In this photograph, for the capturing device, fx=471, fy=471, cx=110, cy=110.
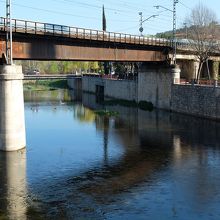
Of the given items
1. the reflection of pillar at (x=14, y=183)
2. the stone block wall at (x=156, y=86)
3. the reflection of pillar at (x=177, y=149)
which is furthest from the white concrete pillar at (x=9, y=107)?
the stone block wall at (x=156, y=86)

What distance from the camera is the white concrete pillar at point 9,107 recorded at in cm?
4550

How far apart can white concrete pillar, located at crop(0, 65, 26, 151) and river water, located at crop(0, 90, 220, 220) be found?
165 cm

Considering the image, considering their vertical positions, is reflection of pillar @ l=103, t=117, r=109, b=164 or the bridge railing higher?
the bridge railing

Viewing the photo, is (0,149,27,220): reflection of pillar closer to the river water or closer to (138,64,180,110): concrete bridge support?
the river water

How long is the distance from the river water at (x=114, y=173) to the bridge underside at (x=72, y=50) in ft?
31.2

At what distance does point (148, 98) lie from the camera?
90.3 metres

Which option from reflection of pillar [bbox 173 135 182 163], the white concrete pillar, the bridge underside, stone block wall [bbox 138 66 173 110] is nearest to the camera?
reflection of pillar [bbox 173 135 182 163]

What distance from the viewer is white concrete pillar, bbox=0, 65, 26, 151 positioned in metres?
45.5

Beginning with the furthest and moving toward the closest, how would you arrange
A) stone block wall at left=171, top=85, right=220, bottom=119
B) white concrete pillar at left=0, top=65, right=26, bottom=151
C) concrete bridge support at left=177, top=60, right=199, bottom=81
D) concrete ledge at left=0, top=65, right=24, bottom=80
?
concrete bridge support at left=177, top=60, right=199, bottom=81 → stone block wall at left=171, top=85, right=220, bottom=119 → white concrete pillar at left=0, top=65, right=26, bottom=151 → concrete ledge at left=0, top=65, right=24, bottom=80

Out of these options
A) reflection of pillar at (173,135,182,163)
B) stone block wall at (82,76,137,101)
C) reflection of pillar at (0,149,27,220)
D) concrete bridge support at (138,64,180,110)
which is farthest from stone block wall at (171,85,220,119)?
reflection of pillar at (0,149,27,220)

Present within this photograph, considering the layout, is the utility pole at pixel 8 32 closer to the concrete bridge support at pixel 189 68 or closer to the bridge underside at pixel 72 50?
the bridge underside at pixel 72 50

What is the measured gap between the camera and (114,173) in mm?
38062

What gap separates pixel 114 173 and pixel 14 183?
806cm

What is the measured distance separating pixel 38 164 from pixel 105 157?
6583 millimetres
